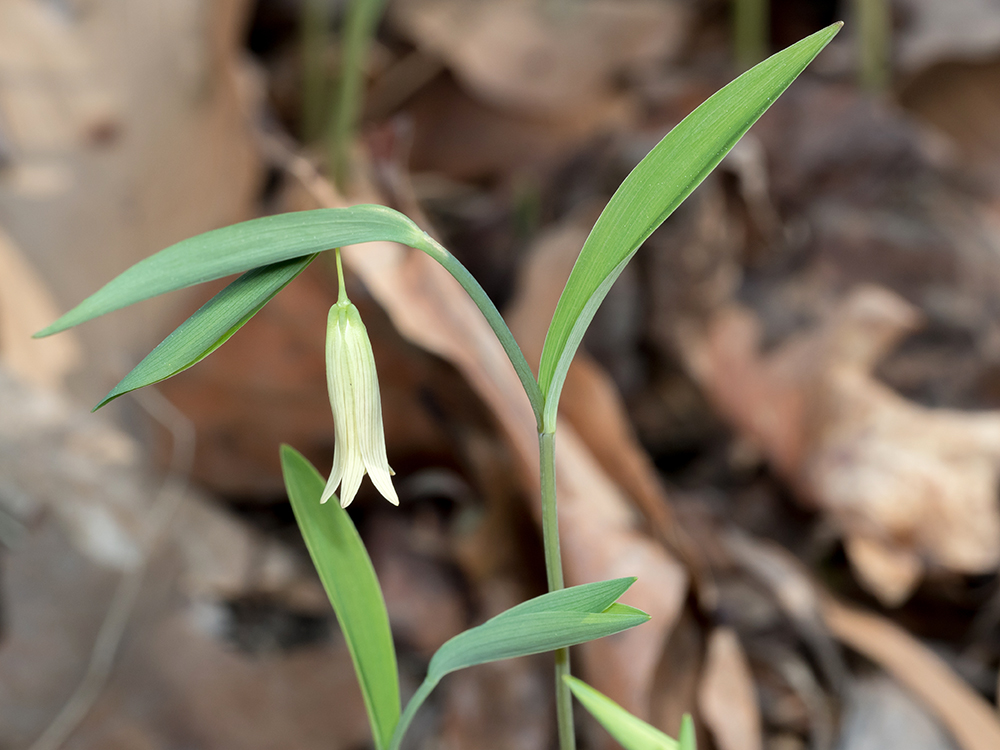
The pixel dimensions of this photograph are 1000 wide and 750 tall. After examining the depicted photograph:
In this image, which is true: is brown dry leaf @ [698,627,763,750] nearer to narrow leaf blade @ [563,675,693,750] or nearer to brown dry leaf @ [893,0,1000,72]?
narrow leaf blade @ [563,675,693,750]

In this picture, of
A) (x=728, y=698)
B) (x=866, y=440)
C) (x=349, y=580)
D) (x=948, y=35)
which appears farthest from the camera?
(x=948, y=35)

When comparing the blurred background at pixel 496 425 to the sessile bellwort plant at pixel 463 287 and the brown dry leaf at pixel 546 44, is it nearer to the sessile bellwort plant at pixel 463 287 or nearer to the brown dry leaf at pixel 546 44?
the brown dry leaf at pixel 546 44

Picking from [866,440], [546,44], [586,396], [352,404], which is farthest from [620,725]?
[546,44]

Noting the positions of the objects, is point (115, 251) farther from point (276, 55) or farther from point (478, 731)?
point (478, 731)

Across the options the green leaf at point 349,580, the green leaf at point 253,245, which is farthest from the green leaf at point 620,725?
the green leaf at point 253,245

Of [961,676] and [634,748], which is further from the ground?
[634,748]

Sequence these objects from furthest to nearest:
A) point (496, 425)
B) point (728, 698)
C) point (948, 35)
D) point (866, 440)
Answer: point (948, 35) → point (866, 440) → point (496, 425) → point (728, 698)

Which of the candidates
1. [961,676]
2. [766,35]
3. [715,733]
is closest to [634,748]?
[715,733]

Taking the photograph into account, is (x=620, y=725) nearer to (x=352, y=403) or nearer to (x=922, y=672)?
(x=352, y=403)
